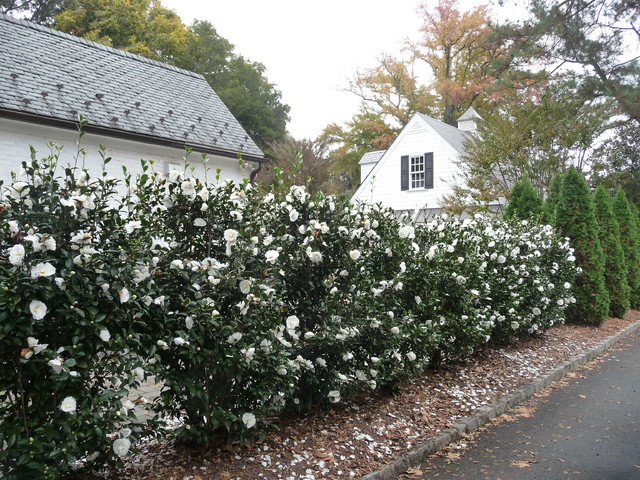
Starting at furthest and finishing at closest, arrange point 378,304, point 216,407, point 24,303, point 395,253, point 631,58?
point 631,58 < point 395,253 < point 378,304 < point 216,407 < point 24,303

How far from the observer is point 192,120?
12250 millimetres

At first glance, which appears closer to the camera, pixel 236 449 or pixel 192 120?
pixel 236 449

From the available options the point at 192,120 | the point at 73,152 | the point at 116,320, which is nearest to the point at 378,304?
the point at 116,320

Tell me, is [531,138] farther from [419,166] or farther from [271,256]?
[271,256]

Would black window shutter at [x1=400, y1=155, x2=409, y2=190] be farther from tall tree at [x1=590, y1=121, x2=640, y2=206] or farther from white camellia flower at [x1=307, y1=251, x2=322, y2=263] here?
white camellia flower at [x1=307, y1=251, x2=322, y2=263]

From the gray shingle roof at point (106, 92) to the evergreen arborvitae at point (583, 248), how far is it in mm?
7588

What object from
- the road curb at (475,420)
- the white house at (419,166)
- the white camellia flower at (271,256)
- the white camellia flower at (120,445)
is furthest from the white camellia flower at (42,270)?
the white house at (419,166)

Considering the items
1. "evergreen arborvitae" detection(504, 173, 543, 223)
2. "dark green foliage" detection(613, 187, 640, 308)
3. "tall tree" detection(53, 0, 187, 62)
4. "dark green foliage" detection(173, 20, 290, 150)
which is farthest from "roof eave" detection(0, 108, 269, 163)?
"dark green foliage" detection(173, 20, 290, 150)

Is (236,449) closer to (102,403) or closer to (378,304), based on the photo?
(102,403)

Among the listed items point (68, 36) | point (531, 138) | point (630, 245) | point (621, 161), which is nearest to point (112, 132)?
point (68, 36)

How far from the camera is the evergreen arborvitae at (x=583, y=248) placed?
9.48 meters

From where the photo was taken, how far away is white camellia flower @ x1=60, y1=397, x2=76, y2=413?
2.34 metres

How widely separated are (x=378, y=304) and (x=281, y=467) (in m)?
1.53

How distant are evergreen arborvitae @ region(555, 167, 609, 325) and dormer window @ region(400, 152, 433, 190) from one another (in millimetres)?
11243
